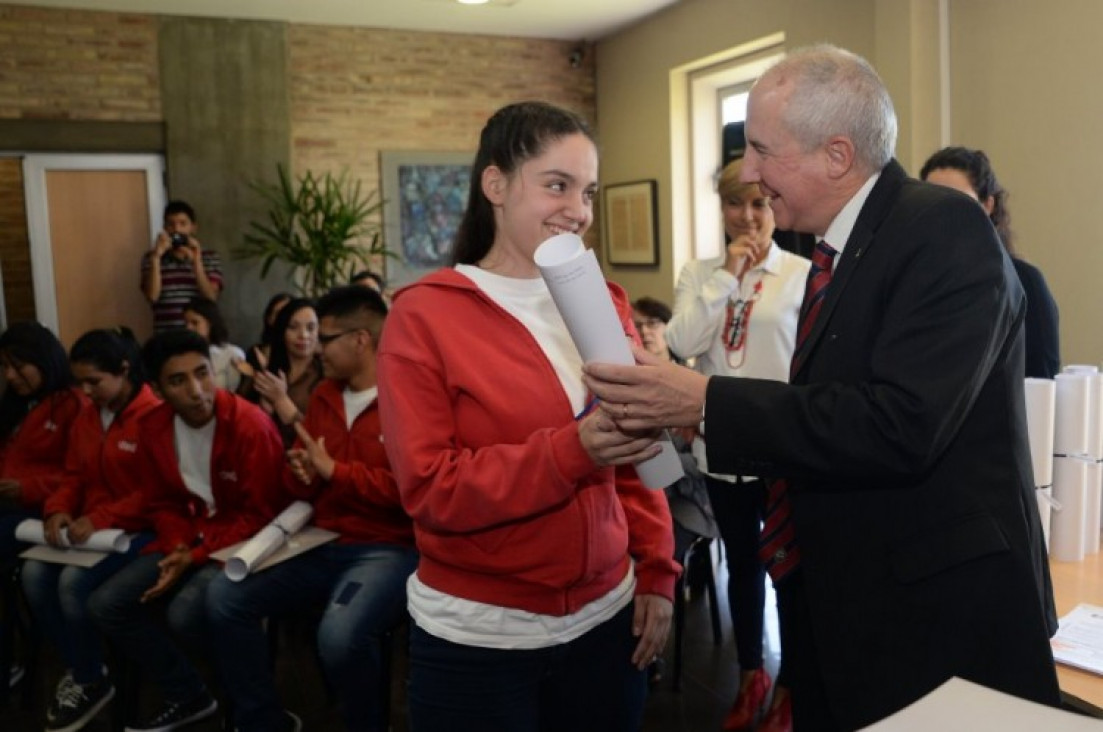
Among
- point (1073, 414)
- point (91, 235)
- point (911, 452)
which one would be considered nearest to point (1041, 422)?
point (1073, 414)

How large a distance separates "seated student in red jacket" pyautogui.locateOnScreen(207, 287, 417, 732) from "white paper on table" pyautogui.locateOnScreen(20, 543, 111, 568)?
60 centimetres

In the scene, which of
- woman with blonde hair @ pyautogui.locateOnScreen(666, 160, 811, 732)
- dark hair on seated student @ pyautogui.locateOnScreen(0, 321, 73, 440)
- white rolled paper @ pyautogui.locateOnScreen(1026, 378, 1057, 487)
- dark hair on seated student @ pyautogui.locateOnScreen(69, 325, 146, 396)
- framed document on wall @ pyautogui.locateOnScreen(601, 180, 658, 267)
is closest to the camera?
white rolled paper @ pyautogui.locateOnScreen(1026, 378, 1057, 487)

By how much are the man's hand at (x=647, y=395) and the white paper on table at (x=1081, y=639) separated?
644 millimetres

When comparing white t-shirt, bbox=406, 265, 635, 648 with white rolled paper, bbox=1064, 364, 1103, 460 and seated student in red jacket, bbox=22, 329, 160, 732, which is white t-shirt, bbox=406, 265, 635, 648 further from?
seated student in red jacket, bbox=22, 329, 160, 732

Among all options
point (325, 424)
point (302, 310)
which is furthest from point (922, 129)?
point (325, 424)

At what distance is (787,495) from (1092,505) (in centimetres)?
91

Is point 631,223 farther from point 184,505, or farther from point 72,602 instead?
point 72,602

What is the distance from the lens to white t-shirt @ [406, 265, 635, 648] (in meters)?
1.41

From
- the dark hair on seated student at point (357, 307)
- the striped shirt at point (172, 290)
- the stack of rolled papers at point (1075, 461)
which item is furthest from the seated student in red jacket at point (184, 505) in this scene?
the striped shirt at point (172, 290)

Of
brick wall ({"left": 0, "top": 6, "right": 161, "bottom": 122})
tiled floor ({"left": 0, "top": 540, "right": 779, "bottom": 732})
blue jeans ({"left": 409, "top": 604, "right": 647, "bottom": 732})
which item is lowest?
tiled floor ({"left": 0, "top": 540, "right": 779, "bottom": 732})

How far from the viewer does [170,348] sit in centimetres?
306

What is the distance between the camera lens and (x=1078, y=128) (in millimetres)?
4570

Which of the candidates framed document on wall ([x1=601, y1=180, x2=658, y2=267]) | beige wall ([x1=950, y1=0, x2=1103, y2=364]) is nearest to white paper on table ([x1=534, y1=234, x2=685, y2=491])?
beige wall ([x1=950, y1=0, x2=1103, y2=364])

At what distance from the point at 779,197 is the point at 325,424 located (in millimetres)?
1954
